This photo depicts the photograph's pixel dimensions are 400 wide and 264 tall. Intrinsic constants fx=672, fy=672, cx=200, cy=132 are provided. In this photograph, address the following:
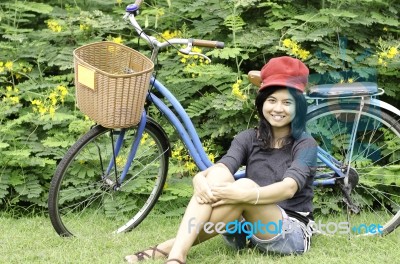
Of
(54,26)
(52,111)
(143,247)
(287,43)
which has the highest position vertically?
(287,43)

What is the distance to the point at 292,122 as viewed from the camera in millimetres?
3365

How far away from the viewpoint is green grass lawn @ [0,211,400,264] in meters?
3.46

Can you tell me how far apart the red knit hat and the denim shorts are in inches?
24.4

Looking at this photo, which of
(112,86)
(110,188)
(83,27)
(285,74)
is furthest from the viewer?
(83,27)

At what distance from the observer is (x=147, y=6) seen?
5.41 meters

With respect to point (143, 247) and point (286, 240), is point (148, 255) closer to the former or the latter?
point (143, 247)

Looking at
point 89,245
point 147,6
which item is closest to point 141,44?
point 147,6

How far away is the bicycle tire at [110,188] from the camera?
4031mm

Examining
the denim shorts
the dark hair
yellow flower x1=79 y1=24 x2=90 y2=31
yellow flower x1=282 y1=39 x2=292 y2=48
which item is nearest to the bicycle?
the dark hair

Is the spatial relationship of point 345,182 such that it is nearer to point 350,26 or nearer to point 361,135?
point 361,135

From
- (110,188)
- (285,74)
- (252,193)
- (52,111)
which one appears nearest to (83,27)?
(52,111)

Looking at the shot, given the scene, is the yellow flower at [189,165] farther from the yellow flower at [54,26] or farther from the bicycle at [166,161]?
the yellow flower at [54,26]

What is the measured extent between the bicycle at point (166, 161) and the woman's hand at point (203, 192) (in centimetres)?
58

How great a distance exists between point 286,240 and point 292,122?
59cm
